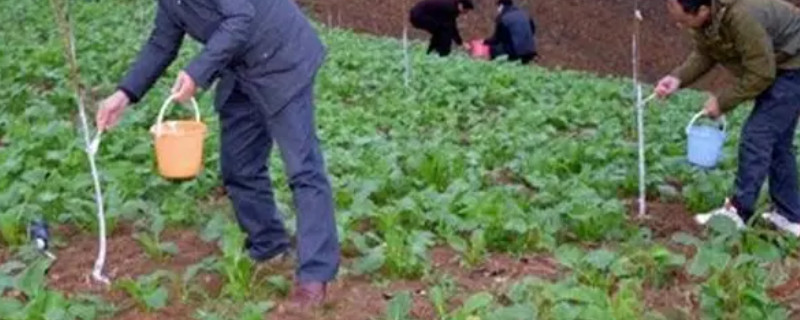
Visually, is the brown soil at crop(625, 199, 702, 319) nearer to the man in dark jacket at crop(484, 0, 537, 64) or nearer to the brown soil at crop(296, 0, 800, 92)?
the man in dark jacket at crop(484, 0, 537, 64)

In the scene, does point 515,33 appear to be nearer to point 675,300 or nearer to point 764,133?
point 764,133

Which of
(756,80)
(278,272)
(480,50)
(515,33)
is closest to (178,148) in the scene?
(278,272)

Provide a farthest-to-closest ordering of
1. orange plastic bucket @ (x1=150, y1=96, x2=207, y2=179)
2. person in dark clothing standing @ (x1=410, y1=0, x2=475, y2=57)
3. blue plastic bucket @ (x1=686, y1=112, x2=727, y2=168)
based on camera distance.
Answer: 1. person in dark clothing standing @ (x1=410, y1=0, x2=475, y2=57)
2. blue plastic bucket @ (x1=686, y1=112, x2=727, y2=168)
3. orange plastic bucket @ (x1=150, y1=96, x2=207, y2=179)

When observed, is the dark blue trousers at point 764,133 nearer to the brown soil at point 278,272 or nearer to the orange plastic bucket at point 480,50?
the brown soil at point 278,272

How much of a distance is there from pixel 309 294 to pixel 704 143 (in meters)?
2.81

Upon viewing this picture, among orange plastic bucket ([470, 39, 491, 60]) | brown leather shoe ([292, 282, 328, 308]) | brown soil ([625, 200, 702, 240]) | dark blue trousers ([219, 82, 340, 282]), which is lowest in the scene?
orange plastic bucket ([470, 39, 491, 60])

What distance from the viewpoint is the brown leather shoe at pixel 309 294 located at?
17.4ft

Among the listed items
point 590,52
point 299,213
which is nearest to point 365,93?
point 299,213

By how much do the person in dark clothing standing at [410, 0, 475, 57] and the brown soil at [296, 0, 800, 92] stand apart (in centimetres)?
353

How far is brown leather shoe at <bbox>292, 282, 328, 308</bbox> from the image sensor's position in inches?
209

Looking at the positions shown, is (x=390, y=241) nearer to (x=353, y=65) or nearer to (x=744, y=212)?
(x=744, y=212)

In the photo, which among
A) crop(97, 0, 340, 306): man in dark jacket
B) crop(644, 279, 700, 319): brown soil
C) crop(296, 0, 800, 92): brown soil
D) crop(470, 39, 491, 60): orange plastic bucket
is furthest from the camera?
crop(296, 0, 800, 92): brown soil

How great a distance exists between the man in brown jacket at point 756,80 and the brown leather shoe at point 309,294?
235 centimetres

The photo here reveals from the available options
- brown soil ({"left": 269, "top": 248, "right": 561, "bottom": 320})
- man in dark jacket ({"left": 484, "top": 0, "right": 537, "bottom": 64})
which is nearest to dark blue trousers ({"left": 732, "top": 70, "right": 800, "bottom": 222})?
brown soil ({"left": 269, "top": 248, "right": 561, "bottom": 320})
